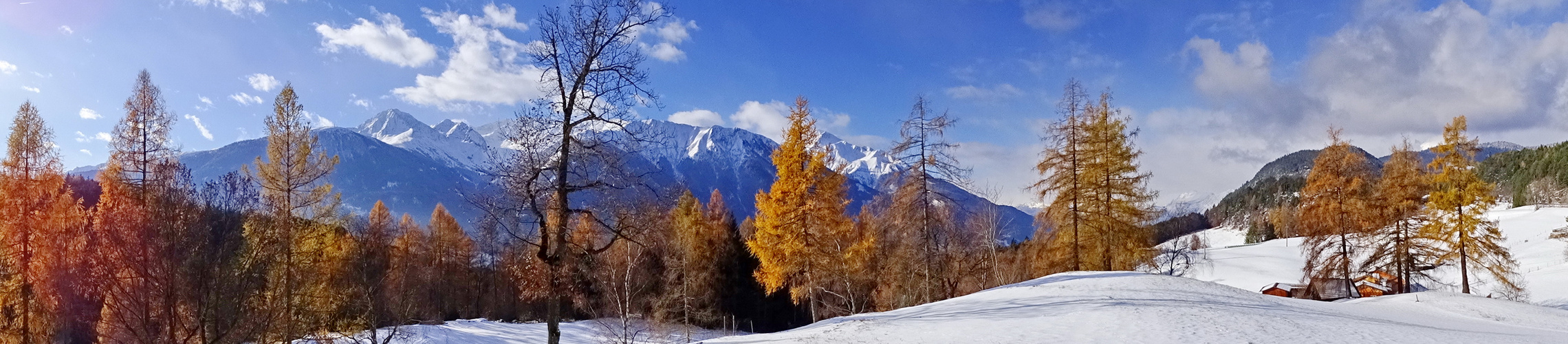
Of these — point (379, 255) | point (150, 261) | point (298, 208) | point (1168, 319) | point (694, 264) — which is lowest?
point (694, 264)

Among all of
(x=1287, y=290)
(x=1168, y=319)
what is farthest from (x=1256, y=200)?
(x=1168, y=319)

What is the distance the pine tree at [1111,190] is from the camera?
24.2 m

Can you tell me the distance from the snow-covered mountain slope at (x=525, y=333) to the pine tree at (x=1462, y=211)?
1231 inches

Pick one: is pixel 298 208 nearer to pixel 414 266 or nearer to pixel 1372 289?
pixel 414 266

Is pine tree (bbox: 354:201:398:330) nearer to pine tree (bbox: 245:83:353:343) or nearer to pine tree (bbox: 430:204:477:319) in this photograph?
pine tree (bbox: 245:83:353:343)

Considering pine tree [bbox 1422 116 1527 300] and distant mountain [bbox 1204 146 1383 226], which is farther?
distant mountain [bbox 1204 146 1383 226]

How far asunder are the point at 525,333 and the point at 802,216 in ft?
66.4

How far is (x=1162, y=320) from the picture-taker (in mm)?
12367

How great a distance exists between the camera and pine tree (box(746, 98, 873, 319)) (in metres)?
20.5

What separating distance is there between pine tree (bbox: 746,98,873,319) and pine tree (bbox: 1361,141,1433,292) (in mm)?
22661

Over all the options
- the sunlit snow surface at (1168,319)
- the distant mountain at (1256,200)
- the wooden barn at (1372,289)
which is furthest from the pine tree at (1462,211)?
the distant mountain at (1256,200)

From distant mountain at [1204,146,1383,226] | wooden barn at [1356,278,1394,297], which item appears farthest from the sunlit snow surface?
distant mountain at [1204,146,1383,226]

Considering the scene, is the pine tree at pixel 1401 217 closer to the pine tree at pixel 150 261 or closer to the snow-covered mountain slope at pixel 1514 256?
the snow-covered mountain slope at pixel 1514 256

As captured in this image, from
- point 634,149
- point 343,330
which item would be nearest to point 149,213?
point 634,149
